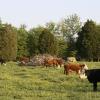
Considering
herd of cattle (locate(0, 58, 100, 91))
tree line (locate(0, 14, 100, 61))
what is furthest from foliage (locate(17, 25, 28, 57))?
herd of cattle (locate(0, 58, 100, 91))

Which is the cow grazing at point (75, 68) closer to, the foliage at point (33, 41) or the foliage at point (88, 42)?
the foliage at point (88, 42)


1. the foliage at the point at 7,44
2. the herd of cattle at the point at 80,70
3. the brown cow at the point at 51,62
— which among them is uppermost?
the foliage at the point at 7,44

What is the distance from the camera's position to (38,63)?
177 feet

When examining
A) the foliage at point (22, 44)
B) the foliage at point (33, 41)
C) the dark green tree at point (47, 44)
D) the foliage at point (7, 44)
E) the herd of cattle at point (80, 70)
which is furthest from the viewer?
the foliage at point (22, 44)

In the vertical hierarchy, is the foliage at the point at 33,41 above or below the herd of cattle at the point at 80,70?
above

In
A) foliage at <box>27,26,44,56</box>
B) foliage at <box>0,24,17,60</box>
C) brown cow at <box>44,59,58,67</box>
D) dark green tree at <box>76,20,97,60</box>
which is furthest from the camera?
foliage at <box>27,26,44,56</box>

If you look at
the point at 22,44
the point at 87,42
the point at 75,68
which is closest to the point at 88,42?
the point at 87,42

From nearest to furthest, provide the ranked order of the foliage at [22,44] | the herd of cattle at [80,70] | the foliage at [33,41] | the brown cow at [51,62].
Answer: the herd of cattle at [80,70] < the brown cow at [51,62] < the foliage at [33,41] < the foliage at [22,44]

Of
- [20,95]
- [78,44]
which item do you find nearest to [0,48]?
[78,44]

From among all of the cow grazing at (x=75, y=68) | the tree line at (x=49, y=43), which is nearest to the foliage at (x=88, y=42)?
the tree line at (x=49, y=43)

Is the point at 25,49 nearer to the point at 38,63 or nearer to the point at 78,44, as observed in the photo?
the point at 78,44

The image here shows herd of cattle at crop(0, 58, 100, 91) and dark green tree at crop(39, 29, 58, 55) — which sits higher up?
dark green tree at crop(39, 29, 58, 55)

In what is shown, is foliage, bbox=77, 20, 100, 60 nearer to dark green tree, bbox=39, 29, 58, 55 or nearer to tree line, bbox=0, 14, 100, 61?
tree line, bbox=0, 14, 100, 61

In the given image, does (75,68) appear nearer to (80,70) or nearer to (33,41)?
(80,70)
